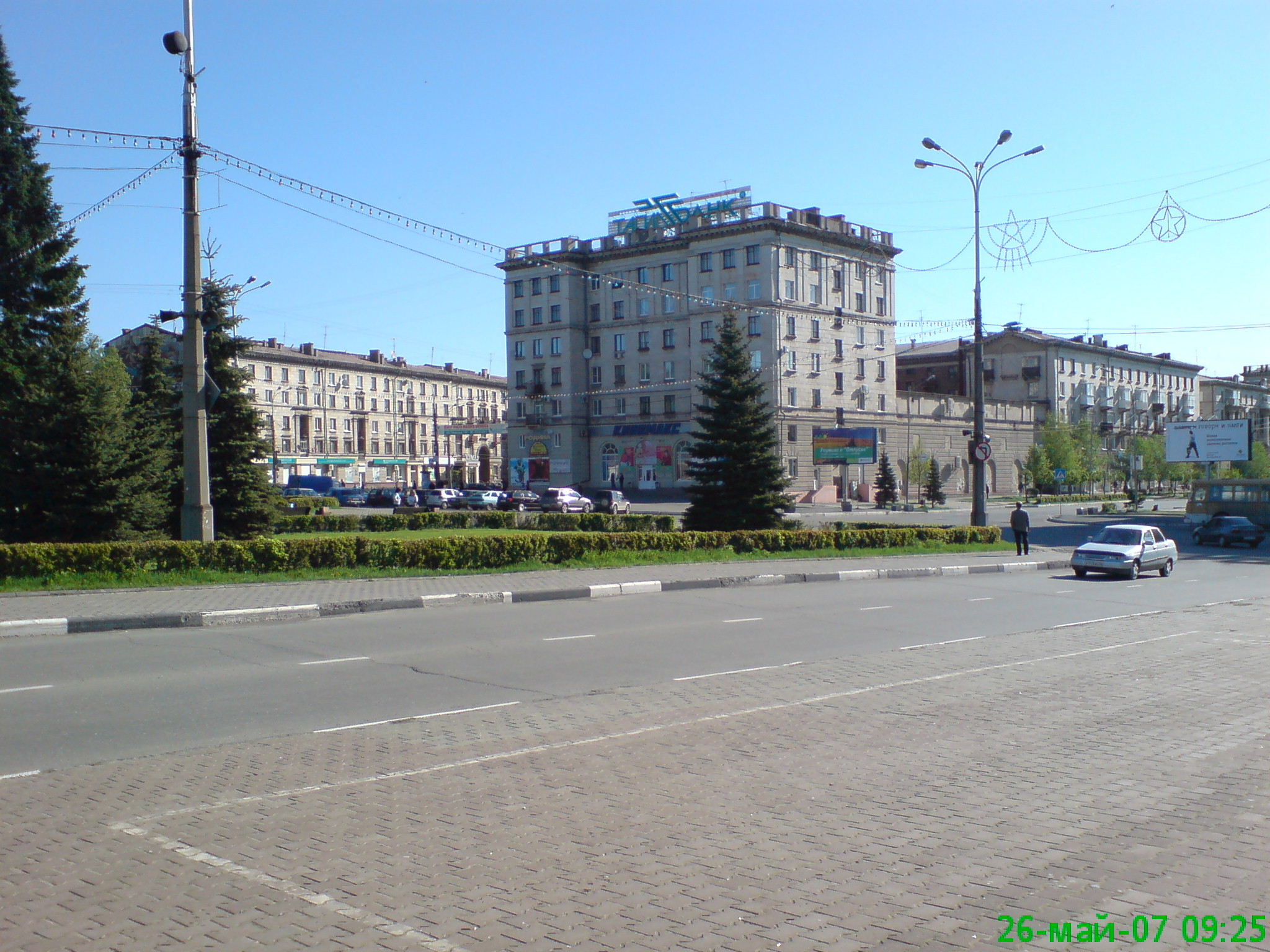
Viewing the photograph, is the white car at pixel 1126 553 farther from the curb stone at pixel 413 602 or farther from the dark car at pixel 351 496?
the dark car at pixel 351 496

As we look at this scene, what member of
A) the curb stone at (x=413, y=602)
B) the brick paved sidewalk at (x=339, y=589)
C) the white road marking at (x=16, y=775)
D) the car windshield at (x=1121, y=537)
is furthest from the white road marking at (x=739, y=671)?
the car windshield at (x=1121, y=537)

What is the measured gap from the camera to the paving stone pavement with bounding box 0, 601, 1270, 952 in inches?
165


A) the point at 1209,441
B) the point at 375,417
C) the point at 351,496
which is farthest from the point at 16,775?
the point at 375,417

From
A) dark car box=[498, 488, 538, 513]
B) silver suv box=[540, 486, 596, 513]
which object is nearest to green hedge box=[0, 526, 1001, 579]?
silver suv box=[540, 486, 596, 513]

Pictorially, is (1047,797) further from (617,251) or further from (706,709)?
(617,251)

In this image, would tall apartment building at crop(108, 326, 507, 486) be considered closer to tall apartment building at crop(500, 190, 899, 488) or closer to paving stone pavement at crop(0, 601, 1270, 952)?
tall apartment building at crop(500, 190, 899, 488)

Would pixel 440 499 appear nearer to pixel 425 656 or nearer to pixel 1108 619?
pixel 1108 619

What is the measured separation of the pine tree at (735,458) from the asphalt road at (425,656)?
10.7 m

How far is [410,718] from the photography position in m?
8.12

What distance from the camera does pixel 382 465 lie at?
99.2 meters

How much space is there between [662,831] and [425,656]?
256 inches

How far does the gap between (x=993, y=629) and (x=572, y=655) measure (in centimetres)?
638

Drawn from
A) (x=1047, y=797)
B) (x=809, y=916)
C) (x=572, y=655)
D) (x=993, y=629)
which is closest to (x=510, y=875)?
(x=809, y=916)

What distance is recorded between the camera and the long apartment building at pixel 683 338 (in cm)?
6950
